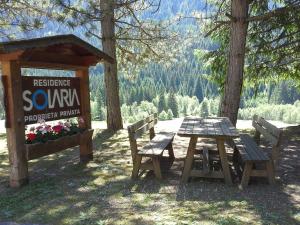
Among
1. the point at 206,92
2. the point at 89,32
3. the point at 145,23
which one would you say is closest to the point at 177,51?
the point at 145,23

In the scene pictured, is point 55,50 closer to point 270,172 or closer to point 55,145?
point 55,145

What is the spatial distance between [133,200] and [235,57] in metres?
5.62

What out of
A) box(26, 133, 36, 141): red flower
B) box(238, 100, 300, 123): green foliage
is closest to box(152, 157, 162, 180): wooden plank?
box(26, 133, 36, 141): red flower

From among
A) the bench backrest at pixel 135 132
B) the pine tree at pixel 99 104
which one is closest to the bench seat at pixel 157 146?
the bench backrest at pixel 135 132

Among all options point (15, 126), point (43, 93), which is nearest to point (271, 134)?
point (43, 93)

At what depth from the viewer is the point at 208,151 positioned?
7.54 m

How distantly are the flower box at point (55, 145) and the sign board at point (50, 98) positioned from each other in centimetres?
39

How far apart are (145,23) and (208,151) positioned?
768 cm

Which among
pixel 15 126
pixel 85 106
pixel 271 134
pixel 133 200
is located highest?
pixel 85 106

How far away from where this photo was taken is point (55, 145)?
21.0ft

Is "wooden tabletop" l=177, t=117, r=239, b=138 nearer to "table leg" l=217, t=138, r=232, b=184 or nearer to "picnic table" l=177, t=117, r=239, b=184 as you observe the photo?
"picnic table" l=177, t=117, r=239, b=184

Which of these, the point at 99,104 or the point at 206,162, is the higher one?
the point at 206,162

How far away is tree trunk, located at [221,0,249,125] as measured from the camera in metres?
9.24

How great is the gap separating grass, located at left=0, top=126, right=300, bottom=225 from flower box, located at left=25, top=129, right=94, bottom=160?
47 cm
